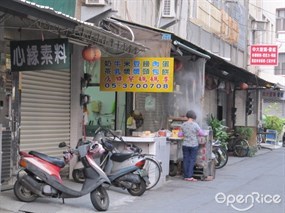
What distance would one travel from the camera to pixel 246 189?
11.4 metres

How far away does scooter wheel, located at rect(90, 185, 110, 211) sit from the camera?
8.28m

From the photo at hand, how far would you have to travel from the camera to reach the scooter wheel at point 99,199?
8281 mm

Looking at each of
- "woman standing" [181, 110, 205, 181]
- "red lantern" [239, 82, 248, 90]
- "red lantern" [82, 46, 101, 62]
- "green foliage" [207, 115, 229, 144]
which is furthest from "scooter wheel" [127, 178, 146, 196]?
"red lantern" [239, 82, 248, 90]

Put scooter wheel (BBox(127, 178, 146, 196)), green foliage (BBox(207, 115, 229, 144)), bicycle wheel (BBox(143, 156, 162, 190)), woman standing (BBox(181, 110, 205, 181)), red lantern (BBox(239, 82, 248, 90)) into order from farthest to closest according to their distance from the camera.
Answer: red lantern (BBox(239, 82, 248, 90)), green foliage (BBox(207, 115, 229, 144)), woman standing (BBox(181, 110, 205, 181)), bicycle wheel (BBox(143, 156, 162, 190)), scooter wheel (BBox(127, 178, 146, 196))

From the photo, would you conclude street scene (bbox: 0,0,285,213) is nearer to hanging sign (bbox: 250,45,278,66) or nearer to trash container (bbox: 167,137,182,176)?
trash container (bbox: 167,137,182,176)

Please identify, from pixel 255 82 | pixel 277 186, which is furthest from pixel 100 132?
pixel 255 82

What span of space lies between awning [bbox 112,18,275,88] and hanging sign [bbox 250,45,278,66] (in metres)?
1.68

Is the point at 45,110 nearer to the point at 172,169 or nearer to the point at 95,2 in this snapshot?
the point at 95,2

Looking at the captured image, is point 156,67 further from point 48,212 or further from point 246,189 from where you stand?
point 48,212

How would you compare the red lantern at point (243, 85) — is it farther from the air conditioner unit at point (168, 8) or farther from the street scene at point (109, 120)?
the air conditioner unit at point (168, 8)

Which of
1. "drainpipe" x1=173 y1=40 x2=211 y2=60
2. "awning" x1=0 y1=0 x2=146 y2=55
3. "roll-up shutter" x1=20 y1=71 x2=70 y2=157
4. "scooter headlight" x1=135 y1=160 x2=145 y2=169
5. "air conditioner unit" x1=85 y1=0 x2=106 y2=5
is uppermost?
"air conditioner unit" x1=85 y1=0 x2=106 y2=5

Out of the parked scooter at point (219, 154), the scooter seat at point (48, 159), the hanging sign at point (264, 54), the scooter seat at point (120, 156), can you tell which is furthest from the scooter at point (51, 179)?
the hanging sign at point (264, 54)

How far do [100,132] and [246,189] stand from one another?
3.55 meters

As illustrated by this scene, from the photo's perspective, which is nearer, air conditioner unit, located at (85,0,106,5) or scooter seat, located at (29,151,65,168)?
scooter seat, located at (29,151,65,168)
